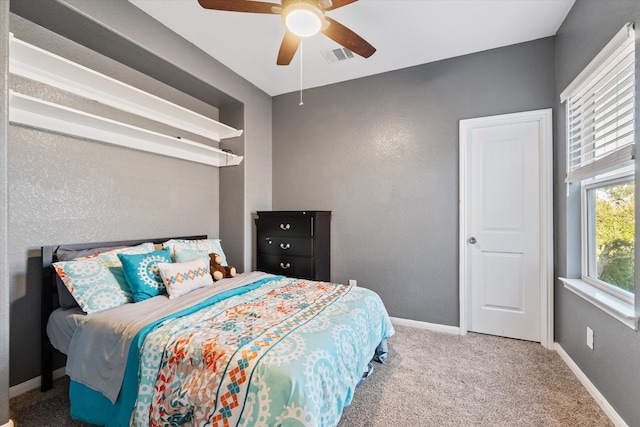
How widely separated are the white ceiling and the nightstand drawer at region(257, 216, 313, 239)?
1.66m

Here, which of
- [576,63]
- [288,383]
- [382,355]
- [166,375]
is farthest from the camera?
[382,355]

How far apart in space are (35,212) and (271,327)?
6.15 feet

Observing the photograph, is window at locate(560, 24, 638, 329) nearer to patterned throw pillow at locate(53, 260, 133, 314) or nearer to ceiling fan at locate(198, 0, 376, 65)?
ceiling fan at locate(198, 0, 376, 65)

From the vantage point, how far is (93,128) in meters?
2.34

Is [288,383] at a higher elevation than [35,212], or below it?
below

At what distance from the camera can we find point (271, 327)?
1597 millimetres

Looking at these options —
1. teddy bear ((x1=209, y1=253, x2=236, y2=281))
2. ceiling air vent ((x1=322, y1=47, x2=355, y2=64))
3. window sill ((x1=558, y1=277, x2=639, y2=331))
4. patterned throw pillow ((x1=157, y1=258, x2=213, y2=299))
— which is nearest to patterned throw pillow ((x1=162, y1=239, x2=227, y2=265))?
teddy bear ((x1=209, y1=253, x2=236, y2=281))

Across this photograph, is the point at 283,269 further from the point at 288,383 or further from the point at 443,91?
the point at 443,91

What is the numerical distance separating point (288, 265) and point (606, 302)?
2.60m

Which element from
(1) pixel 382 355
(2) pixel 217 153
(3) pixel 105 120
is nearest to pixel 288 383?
(1) pixel 382 355

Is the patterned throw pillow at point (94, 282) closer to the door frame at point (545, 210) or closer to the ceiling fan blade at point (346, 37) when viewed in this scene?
the ceiling fan blade at point (346, 37)

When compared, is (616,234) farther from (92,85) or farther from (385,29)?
(92,85)

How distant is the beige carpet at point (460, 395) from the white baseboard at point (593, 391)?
0.03m

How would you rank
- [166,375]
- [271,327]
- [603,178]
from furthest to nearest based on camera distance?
1. [603,178]
2. [271,327]
3. [166,375]
